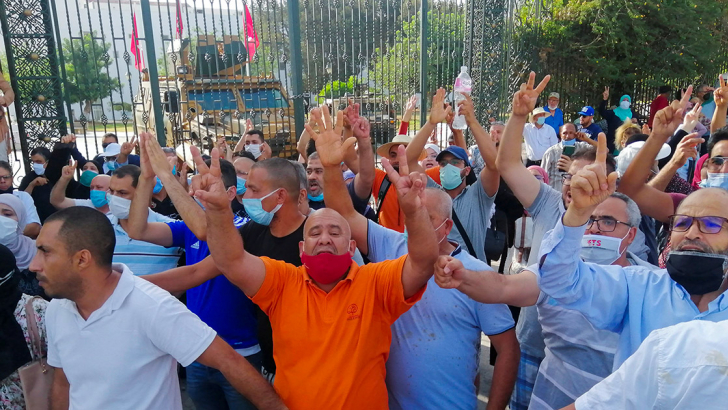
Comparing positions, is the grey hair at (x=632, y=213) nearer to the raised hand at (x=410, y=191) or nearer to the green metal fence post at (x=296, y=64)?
the raised hand at (x=410, y=191)

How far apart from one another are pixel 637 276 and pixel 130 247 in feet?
9.41

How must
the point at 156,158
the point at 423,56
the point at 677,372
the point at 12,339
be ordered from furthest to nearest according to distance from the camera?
the point at 423,56
the point at 156,158
the point at 12,339
the point at 677,372

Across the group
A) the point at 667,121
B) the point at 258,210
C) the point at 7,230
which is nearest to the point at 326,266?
the point at 258,210

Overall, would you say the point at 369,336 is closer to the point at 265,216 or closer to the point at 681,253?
the point at 265,216

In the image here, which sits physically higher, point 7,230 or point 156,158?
point 156,158

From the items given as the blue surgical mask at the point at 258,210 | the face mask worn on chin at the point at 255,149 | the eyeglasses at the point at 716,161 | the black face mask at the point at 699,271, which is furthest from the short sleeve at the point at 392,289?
the face mask worn on chin at the point at 255,149

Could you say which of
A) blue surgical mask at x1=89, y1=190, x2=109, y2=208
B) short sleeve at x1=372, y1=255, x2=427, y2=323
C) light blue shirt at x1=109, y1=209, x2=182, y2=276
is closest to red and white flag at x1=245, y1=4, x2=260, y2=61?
blue surgical mask at x1=89, y1=190, x2=109, y2=208

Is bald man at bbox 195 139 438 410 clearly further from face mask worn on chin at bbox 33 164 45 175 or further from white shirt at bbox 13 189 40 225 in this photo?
face mask worn on chin at bbox 33 164 45 175

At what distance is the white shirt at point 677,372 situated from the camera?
1.11 metres

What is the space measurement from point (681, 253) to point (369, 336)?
1204 millimetres

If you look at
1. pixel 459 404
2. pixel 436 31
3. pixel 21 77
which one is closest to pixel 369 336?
pixel 459 404

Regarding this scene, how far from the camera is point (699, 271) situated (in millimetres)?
1824

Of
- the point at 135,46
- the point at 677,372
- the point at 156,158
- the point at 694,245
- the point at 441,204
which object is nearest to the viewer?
the point at 677,372

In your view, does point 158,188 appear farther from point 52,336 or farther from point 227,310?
point 52,336
